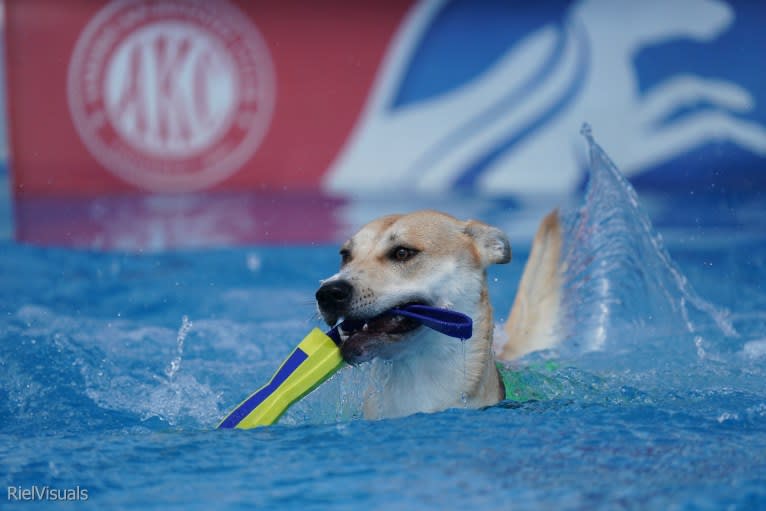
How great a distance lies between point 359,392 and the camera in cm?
408

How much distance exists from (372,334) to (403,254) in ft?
1.12

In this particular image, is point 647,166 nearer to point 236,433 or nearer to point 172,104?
point 172,104

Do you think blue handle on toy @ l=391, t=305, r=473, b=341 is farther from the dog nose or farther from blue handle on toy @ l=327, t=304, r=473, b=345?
the dog nose

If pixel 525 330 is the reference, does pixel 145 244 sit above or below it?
above

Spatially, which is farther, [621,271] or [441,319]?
[621,271]

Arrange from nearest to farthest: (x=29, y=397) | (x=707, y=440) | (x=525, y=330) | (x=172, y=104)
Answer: (x=707, y=440) → (x=29, y=397) → (x=525, y=330) → (x=172, y=104)

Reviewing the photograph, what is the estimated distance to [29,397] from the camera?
457 centimetres

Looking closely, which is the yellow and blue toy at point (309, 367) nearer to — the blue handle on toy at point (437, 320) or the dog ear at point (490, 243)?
the blue handle on toy at point (437, 320)

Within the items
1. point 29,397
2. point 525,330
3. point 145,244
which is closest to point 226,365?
point 29,397

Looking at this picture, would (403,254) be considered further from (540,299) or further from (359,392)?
(540,299)

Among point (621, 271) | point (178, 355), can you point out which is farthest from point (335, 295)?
point (621, 271)

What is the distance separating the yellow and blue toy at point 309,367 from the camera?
3.67 metres

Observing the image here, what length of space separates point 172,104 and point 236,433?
6.57 metres

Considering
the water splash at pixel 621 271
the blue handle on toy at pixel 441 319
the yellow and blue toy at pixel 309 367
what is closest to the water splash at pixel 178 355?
the yellow and blue toy at pixel 309 367
